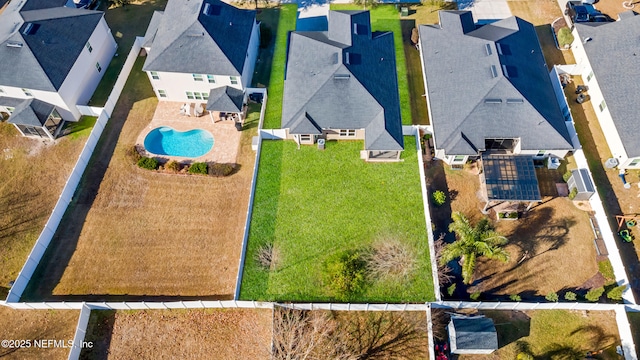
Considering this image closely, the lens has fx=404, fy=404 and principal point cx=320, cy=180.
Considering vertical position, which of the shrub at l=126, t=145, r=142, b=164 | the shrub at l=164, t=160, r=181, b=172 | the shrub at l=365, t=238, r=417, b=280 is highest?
the shrub at l=126, t=145, r=142, b=164

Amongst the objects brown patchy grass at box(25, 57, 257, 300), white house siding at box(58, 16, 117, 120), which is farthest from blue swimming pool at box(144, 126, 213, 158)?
white house siding at box(58, 16, 117, 120)

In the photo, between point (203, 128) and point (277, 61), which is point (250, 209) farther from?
point (277, 61)

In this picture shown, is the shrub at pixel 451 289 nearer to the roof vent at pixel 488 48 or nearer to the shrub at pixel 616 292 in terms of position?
the shrub at pixel 616 292

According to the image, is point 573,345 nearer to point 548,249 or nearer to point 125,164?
point 548,249

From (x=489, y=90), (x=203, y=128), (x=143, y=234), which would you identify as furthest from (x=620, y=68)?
(x=143, y=234)

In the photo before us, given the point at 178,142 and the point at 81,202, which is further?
the point at 178,142

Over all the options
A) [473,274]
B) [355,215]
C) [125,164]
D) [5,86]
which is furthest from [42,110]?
[473,274]

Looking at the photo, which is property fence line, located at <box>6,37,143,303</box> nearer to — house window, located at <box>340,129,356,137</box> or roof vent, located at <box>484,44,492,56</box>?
house window, located at <box>340,129,356,137</box>
